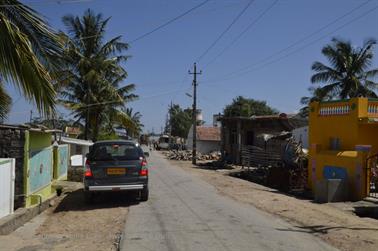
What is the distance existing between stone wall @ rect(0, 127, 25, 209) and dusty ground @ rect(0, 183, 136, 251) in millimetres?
714

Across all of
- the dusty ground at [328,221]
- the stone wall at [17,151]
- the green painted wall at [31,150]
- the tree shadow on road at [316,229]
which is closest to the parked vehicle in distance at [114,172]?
the green painted wall at [31,150]

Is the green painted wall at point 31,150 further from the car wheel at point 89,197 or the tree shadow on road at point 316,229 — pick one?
the tree shadow on road at point 316,229

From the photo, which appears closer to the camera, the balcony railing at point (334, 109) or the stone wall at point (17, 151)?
the stone wall at point (17, 151)

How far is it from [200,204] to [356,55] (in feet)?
95.3

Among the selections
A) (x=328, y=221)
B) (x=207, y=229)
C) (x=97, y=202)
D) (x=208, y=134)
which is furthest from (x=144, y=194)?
(x=208, y=134)

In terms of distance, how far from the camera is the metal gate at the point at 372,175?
1617 cm

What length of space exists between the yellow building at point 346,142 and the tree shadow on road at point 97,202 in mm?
6949

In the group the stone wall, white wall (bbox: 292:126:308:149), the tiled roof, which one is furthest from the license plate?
the tiled roof

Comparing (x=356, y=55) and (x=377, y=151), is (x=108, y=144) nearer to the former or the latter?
(x=377, y=151)

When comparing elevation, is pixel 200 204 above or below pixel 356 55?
below

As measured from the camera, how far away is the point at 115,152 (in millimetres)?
14086

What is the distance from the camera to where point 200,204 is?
14.0m

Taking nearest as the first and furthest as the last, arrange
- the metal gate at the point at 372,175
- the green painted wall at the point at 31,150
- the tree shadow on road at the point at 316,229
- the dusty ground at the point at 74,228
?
the dusty ground at the point at 74,228
the tree shadow on road at the point at 316,229
the green painted wall at the point at 31,150
the metal gate at the point at 372,175

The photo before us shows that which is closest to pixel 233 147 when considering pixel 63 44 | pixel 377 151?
pixel 377 151
